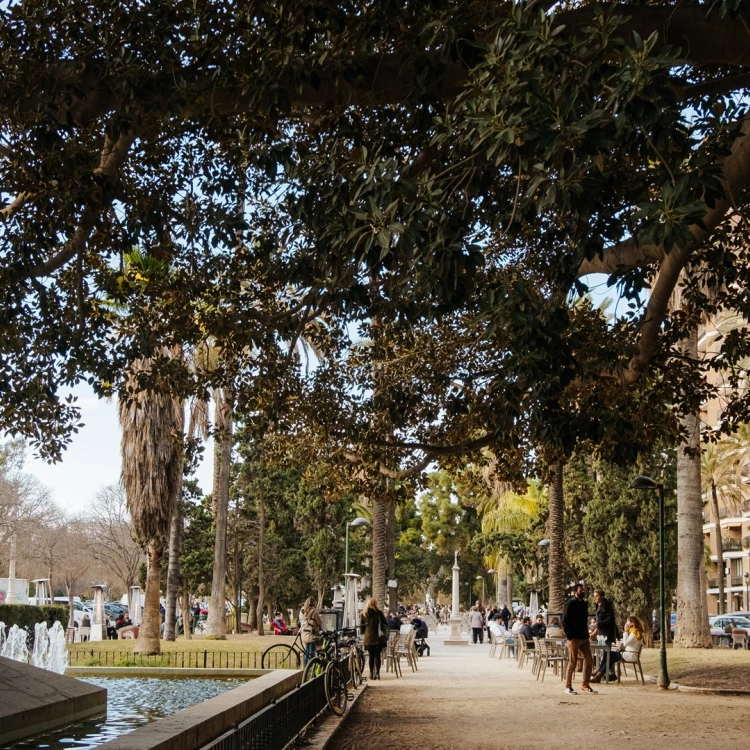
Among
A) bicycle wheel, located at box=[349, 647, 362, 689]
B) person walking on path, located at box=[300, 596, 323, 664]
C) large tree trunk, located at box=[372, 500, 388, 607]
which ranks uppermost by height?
large tree trunk, located at box=[372, 500, 388, 607]

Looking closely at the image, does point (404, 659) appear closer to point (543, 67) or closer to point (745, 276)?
point (745, 276)

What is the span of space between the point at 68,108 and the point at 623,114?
17.3ft

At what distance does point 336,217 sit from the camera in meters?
8.23

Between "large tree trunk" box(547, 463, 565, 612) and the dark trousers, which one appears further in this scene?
"large tree trunk" box(547, 463, 565, 612)

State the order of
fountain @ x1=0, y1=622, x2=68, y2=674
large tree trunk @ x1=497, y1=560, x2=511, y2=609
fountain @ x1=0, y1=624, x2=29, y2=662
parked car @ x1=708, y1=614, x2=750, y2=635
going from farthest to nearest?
large tree trunk @ x1=497, y1=560, x2=511, y2=609 → parked car @ x1=708, y1=614, x2=750, y2=635 → fountain @ x1=0, y1=624, x2=29, y2=662 → fountain @ x1=0, y1=622, x2=68, y2=674

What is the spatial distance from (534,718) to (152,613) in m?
14.4

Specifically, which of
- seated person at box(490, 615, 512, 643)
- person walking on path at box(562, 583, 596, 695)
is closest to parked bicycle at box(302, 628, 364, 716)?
person walking on path at box(562, 583, 596, 695)

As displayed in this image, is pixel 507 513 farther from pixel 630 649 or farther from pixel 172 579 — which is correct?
pixel 630 649

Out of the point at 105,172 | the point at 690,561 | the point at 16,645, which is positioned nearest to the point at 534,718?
the point at 105,172

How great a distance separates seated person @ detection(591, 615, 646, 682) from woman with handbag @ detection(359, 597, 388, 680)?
417 centimetres

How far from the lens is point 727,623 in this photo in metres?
43.2

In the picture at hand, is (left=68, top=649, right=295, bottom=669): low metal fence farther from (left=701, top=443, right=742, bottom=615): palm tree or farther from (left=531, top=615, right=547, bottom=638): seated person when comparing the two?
(left=701, top=443, right=742, bottom=615): palm tree

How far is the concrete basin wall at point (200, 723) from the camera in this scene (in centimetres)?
671

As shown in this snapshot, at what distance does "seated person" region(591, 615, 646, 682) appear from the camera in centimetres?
1989
